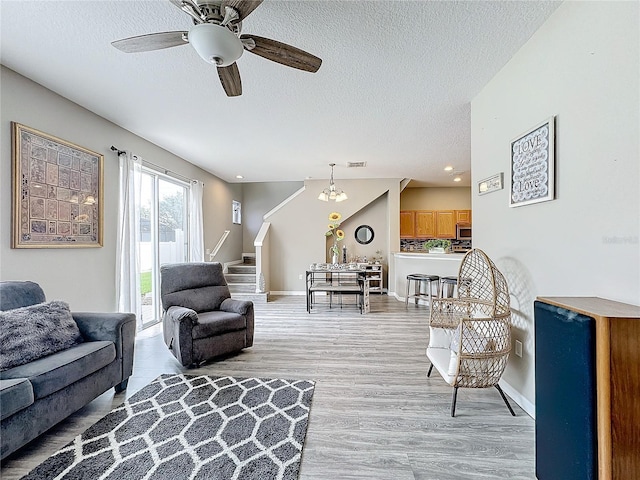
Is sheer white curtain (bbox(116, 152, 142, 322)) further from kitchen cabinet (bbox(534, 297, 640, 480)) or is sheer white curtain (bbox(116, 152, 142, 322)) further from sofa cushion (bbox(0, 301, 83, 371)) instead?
kitchen cabinet (bbox(534, 297, 640, 480))

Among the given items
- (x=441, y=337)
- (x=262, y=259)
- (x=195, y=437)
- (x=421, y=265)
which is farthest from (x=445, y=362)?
(x=262, y=259)

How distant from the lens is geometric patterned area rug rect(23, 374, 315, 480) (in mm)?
1639

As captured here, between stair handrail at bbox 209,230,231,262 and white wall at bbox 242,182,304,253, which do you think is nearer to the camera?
stair handrail at bbox 209,230,231,262

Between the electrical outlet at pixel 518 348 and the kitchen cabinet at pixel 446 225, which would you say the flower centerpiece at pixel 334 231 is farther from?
the electrical outlet at pixel 518 348

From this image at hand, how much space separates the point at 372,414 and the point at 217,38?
2624mm

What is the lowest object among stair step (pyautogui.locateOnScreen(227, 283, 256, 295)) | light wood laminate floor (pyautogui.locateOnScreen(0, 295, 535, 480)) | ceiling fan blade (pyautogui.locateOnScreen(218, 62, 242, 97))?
light wood laminate floor (pyautogui.locateOnScreen(0, 295, 535, 480))

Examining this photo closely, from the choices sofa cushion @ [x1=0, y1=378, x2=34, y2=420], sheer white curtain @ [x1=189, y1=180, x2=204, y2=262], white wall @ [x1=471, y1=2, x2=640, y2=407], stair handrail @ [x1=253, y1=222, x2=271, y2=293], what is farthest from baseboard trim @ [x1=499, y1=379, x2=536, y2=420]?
sheer white curtain @ [x1=189, y1=180, x2=204, y2=262]

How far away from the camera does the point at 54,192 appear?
9.45 ft

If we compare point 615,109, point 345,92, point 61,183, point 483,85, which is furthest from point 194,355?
point 483,85

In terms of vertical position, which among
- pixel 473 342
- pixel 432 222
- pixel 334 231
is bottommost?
pixel 473 342

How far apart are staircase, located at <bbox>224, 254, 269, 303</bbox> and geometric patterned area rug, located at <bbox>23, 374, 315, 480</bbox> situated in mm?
3637

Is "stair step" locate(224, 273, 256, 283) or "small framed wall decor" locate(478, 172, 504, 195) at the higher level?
"small framed wall decor" locate(478, 172, 504, 195)

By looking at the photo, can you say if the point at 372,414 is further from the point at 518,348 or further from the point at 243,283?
the point at 243,283

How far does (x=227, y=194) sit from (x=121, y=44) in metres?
5.85
